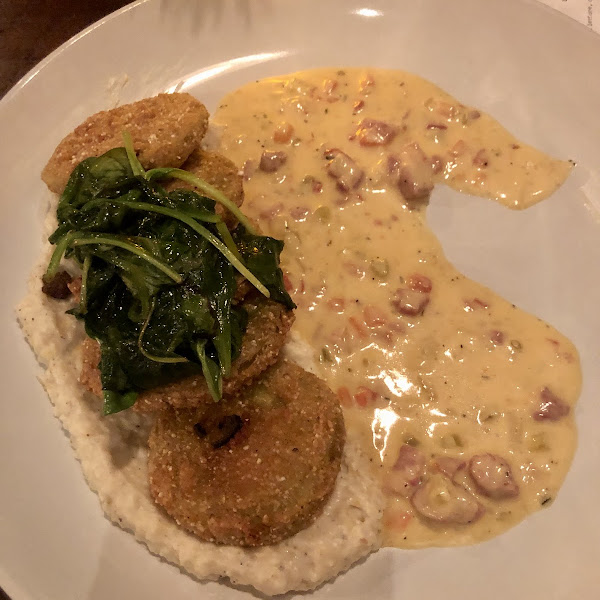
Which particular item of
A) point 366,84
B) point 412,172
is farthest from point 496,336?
point 366,84

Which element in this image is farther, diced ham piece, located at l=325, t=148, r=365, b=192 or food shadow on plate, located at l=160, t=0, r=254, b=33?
food shadow on plate, located at l=160, t=0, r=254, b=33

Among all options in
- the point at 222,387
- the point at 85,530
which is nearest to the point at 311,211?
the point at 222,387

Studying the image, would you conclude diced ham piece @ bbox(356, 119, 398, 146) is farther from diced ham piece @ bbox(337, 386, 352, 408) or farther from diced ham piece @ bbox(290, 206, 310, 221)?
diced ham piece @ bbox(337, 386, 352, 408)

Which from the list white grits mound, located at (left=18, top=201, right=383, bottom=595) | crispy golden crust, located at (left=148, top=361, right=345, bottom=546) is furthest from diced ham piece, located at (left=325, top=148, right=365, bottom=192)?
crispy golden crust, located at (left=148, top=361, right=345, bottom=546)

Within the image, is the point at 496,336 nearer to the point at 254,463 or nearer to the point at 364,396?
the point at 364,396

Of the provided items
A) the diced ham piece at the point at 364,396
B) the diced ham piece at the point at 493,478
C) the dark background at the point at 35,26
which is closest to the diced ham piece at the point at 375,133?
the diced ham piece at the point at 364,396
